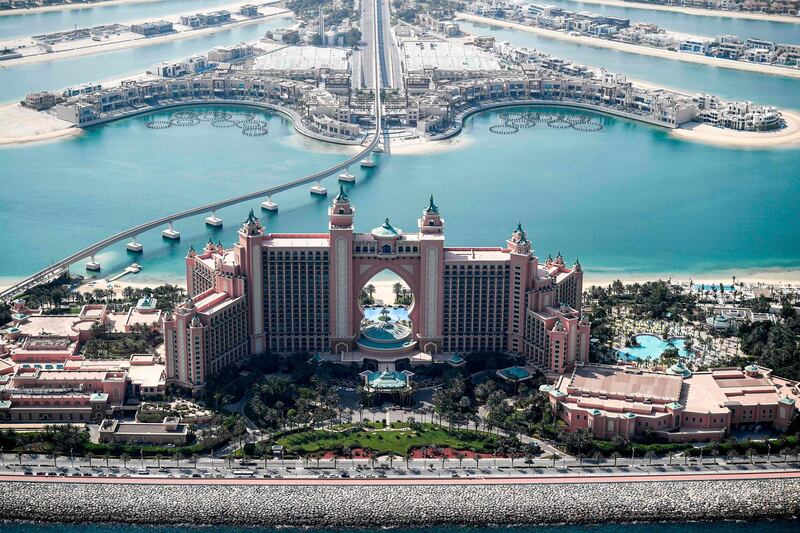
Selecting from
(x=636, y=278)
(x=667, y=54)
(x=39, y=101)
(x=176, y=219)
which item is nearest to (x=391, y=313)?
(x=636, y=278)

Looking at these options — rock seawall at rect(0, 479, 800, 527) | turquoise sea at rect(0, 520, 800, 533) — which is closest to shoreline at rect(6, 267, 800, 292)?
rock seawall at rect(0, 479, 800, 527)

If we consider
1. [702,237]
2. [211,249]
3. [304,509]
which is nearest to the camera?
[304,509]

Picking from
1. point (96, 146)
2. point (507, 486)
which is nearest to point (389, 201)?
point (96, 146)

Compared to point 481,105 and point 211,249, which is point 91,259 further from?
point 481,105

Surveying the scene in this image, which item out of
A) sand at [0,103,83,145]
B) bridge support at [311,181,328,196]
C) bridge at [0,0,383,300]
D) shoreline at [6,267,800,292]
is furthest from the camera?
sand at [0,103,83,145]

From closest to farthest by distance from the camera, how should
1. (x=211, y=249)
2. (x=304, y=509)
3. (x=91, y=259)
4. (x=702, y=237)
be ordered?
(x=304, y=509), (x=211, y=249), (x=91, y=259), (x=702, y=237)

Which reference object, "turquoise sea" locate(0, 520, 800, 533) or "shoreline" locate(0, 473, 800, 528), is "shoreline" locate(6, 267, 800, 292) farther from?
"turquoise sea" locate(0, 520, 800, 533)

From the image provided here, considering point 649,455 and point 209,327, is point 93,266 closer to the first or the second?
point 209,327
